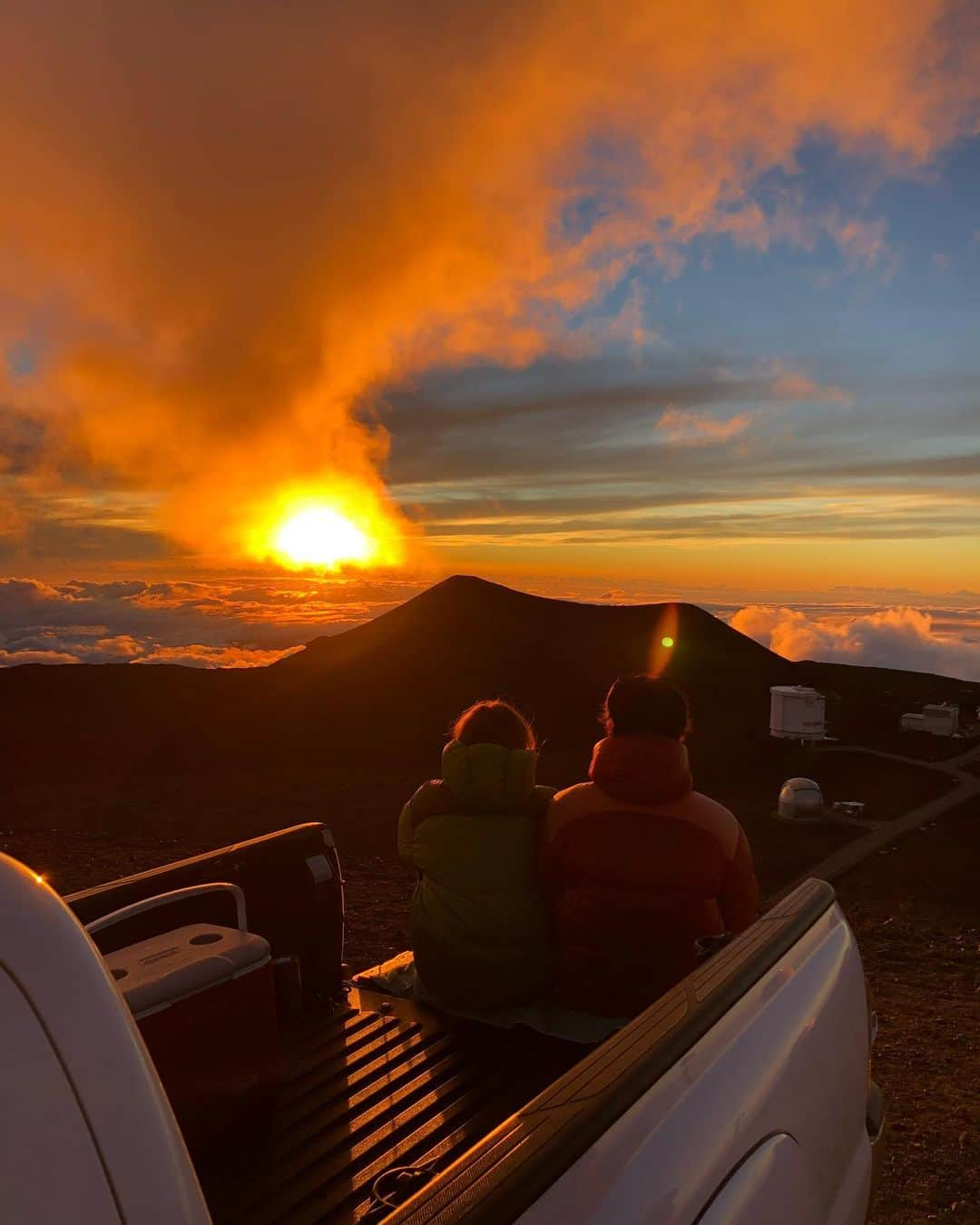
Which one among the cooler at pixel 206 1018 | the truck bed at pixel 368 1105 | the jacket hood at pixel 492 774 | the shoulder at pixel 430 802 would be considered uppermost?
the jacket hood at pixel 492 774

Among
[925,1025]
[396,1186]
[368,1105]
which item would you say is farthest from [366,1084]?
[925,1025]

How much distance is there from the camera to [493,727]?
3.58 m

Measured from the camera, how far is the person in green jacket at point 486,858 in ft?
11.7

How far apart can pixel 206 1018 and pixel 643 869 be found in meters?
1.53

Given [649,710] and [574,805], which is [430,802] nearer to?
[574,805]

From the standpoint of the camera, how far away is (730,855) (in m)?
3.34

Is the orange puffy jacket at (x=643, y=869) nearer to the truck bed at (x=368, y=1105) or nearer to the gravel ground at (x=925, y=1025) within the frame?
the truck bed at (x=368, y=1105)

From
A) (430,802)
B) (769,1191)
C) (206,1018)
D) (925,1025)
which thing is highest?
(430,802)

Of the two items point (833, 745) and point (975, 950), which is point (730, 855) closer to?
Answer: point (975, 950)

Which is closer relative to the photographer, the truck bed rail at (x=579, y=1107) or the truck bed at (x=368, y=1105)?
the truck bed rail at (x=579, y=1107)

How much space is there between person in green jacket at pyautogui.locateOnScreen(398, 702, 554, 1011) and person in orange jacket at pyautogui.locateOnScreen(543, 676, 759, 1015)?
191 mm

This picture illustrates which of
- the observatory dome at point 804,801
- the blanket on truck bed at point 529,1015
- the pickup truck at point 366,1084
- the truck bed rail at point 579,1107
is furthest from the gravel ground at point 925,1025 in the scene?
the observatory dome at point 804,801

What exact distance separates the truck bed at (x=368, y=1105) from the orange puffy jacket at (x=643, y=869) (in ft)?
1.42

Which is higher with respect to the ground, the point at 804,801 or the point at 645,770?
the point at 645,770
